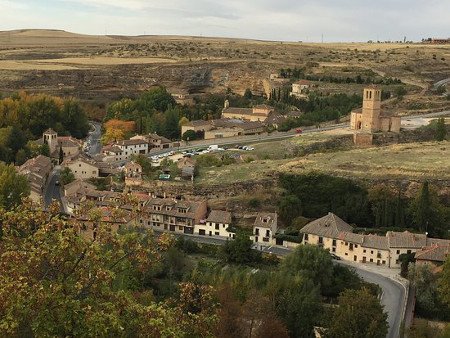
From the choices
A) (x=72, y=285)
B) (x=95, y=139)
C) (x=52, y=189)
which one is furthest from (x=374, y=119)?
(x=72, y=285)

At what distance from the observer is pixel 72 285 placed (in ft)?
30.0

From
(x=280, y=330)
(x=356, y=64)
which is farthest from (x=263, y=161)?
(x=356, y=64)

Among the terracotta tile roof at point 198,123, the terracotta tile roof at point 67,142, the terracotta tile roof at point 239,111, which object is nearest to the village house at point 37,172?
the terracotta tile roof at point 67,142

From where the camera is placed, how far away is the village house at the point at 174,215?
3703 centimetres

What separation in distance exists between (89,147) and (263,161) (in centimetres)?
2205

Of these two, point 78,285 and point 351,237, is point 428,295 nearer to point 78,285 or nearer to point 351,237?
point 351,237

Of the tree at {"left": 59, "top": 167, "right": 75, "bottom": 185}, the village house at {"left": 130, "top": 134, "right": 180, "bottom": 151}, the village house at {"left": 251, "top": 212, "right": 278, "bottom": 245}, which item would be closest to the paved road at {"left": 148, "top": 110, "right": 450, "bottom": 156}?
the village house at {"left": 130, "top": 134, "right": 180, "bottom": 151}

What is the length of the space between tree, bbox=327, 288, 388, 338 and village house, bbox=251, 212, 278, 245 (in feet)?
44.1

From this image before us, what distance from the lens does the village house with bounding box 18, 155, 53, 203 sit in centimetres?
4134

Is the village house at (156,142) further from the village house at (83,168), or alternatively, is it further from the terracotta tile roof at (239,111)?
the terracotta tile roof at (239,111)

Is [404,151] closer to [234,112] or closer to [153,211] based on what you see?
[153,211]

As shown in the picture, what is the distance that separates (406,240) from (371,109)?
23.5m

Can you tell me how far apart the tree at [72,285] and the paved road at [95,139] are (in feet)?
160

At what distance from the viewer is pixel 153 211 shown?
1473 inches
